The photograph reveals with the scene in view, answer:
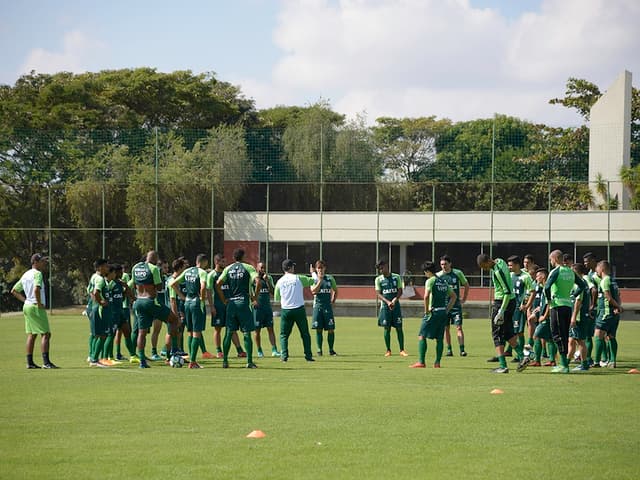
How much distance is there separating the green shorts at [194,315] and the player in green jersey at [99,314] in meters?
1.51

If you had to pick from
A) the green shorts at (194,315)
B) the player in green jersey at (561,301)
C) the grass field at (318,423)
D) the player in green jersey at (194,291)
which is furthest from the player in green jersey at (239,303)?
the player in green jersey at (561,301)

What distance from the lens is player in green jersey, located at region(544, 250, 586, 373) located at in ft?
49.3

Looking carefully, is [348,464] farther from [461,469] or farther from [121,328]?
[121,328]

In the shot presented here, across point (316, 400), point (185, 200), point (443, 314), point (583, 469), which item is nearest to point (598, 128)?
point (185, 200)

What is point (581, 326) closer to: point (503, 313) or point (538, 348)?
point (538, 348)

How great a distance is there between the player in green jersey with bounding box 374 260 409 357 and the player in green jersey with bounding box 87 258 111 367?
5.94 metres

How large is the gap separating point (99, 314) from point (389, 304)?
637cm

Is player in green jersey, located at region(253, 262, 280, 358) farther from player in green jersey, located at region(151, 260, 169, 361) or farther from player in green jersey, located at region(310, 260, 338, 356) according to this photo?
player in green jersey, located at region(151, 260, 169, 361)

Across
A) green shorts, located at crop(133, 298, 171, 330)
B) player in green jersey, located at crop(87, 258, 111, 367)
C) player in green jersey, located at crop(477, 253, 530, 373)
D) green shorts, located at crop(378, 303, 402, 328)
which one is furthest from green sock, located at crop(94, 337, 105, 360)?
player in green jersey, located at crop(477, 253, 530, 373)

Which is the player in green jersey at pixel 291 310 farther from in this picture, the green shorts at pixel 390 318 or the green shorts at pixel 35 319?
the green shorts at pixel 35 319

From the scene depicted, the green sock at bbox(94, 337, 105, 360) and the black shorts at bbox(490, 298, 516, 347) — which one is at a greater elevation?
the black shorts at bbox(490, 298, 516, 347)

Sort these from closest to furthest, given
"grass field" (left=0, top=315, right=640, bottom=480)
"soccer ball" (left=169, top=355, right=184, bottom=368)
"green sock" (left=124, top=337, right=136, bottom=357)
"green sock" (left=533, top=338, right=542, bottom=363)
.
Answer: "grass field" (left=0, top=315, right=640, bottom=480) < "green sock" (left=533, top=338, right=542, bottom=363) < "soccer ball" (left=169, top=355, right=184, bottom=368) < "green sock" (left=124, top=337, right=136, bottom=357)

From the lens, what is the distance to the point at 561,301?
15.1m

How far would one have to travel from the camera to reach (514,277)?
59.9ft
